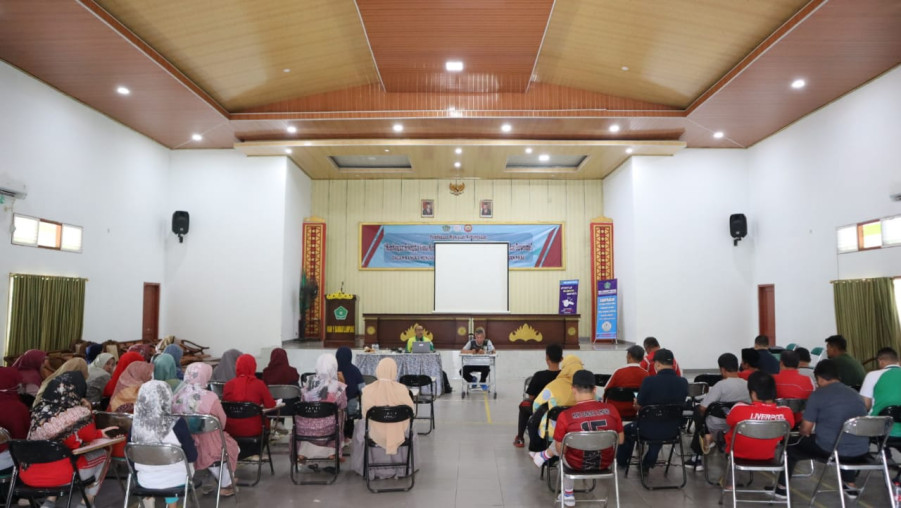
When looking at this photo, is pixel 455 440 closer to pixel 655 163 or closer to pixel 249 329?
pixel 249 329

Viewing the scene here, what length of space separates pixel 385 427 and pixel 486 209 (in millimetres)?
10288

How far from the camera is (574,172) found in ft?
46.1

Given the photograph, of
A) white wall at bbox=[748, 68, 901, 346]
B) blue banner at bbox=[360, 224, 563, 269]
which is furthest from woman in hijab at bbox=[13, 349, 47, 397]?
white wall at bbox=[748, 68, 901, 346]

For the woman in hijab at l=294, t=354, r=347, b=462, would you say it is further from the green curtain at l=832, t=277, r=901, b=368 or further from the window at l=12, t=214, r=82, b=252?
the green curtain at l=832, t=277, r=901, b=368

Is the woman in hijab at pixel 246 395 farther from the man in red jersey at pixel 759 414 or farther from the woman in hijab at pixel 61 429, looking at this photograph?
the man in red jersey at pixel 759 414

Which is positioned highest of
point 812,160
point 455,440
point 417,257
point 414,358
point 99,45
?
point 99,45

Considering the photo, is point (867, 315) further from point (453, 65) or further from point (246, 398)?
point (246, 398)

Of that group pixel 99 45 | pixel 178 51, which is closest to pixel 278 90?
pixel 178 51

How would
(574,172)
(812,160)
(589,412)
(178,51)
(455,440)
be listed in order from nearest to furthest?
(589,412) → (455,440) → (178,51) → (812,160) → (574,172)

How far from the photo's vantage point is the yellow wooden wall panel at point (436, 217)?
47.2 ft

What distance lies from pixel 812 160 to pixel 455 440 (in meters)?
7.90

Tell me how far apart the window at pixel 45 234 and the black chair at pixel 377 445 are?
21.3ft

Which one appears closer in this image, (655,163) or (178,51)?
(178,51)

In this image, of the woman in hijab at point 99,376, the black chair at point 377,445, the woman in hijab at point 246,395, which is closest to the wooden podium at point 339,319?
the woman in hijab at point 99,376
